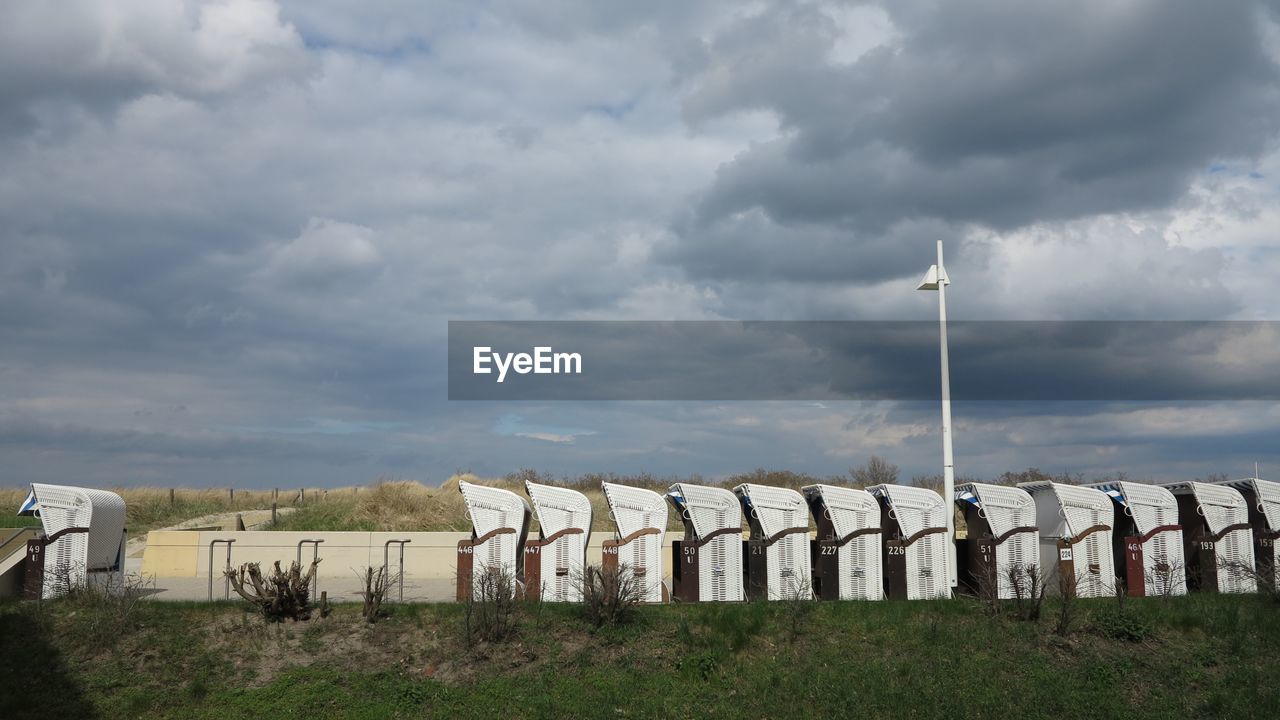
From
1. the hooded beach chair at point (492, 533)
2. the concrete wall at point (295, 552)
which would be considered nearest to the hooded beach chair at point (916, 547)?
the hooded beach chair at point (492, 533)

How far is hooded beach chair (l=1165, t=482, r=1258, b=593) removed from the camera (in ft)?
57.8

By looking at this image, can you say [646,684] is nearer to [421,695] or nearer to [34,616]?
[421,695]

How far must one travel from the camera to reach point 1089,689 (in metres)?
12.8

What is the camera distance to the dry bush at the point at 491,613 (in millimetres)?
13406

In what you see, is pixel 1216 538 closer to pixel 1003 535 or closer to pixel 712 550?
pixel 1003 535

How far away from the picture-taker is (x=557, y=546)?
15922mm

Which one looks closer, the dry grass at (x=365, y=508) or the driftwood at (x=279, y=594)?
the driftwood at (x=279, y=594)

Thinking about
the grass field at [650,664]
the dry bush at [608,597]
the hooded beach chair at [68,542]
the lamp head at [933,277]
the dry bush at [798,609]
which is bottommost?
the grass field at [650,664]

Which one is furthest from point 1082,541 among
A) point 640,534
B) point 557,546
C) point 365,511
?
point 365,511

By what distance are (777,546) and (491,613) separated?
5281mm

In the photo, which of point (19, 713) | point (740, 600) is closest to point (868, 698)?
point (740, 600)

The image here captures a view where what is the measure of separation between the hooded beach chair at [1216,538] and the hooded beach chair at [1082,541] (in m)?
1.92

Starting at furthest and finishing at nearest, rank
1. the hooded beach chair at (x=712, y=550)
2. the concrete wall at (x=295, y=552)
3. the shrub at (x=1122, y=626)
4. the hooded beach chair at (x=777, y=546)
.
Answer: the concrete wall at (x=295, y=552) < the hooded beach chair at (x=777, y=546) < the hooded beach chair at (x=712, y=550) < the shrub at (x=1122, y=626)

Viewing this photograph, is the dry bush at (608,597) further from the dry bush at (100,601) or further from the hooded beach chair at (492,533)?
the dry bush at (100,601)
